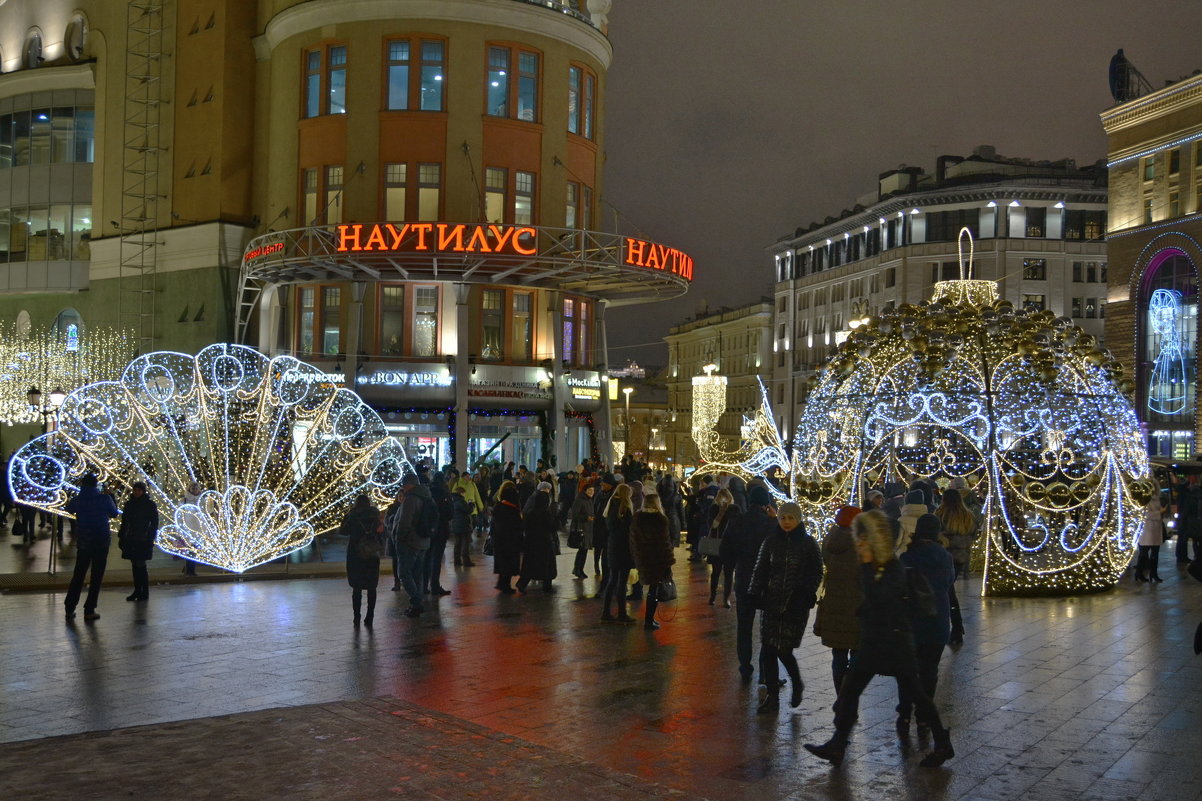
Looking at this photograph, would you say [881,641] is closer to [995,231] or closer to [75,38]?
[75,38]

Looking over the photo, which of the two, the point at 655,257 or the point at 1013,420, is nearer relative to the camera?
the point at 1013,420

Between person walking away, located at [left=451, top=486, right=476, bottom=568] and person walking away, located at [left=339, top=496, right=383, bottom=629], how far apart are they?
19.6 ft

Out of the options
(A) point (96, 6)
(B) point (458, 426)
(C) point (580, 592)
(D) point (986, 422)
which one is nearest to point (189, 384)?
(C) point (580, 592)

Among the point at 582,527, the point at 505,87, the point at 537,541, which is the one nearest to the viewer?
the point at 537,541

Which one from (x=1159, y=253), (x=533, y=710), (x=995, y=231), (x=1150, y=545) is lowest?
(x=533, y=710)

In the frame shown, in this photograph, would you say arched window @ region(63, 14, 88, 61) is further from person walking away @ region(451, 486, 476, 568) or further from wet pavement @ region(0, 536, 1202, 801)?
wet pavement @ region(0, 536, 1202, 801)

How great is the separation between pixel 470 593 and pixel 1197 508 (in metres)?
12.7

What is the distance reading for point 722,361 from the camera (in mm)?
121750

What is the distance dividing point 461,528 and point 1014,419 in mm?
9053

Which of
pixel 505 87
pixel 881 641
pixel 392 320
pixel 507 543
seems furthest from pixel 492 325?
pixel 881 641

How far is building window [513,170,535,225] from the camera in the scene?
3897 centimetres

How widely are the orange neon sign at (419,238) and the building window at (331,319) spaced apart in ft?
13.7

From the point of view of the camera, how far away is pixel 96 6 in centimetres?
4903

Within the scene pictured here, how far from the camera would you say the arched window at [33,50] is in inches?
2037
